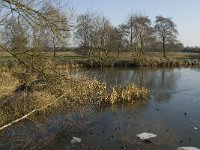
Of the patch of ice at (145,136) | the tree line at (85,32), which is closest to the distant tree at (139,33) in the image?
the tree line at (85,32)

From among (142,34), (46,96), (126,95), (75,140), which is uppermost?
(142,34)

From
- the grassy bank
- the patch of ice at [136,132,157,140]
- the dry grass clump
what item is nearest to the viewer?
the patch of ice at [136,132,157,140]

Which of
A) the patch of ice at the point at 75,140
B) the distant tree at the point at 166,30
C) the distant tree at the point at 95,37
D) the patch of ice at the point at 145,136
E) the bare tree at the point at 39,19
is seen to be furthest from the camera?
the distant tree at the point at 166,30

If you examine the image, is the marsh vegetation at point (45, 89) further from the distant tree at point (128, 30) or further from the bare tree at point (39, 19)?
the distant tree at point (128, 30)

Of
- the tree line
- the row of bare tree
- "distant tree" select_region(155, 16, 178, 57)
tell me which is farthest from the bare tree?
"distant tree" select_region(155, 16, 178, 57)

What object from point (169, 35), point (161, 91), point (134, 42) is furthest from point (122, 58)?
point (161, 91)

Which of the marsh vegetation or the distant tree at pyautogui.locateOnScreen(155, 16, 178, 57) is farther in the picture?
the distant tree at pyautogui.locateOnScreen(155, 16, 178, 57)

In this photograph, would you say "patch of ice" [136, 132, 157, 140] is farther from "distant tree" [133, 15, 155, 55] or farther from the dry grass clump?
"distant tree" [133, 15, 155, 55]

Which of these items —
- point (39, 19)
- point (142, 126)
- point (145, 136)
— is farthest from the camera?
point (142, 126)

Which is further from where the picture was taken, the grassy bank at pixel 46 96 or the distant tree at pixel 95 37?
the distant tree at pixel 95 37

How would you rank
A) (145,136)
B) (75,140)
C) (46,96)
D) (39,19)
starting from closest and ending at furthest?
(39,19)
(75,140)
(145,136)
(46,96)

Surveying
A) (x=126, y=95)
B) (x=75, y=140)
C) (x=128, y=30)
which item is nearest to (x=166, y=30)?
(x=128, y=30)

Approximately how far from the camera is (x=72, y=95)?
16938 mm

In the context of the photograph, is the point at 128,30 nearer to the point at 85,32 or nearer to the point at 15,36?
the point at 85,32
